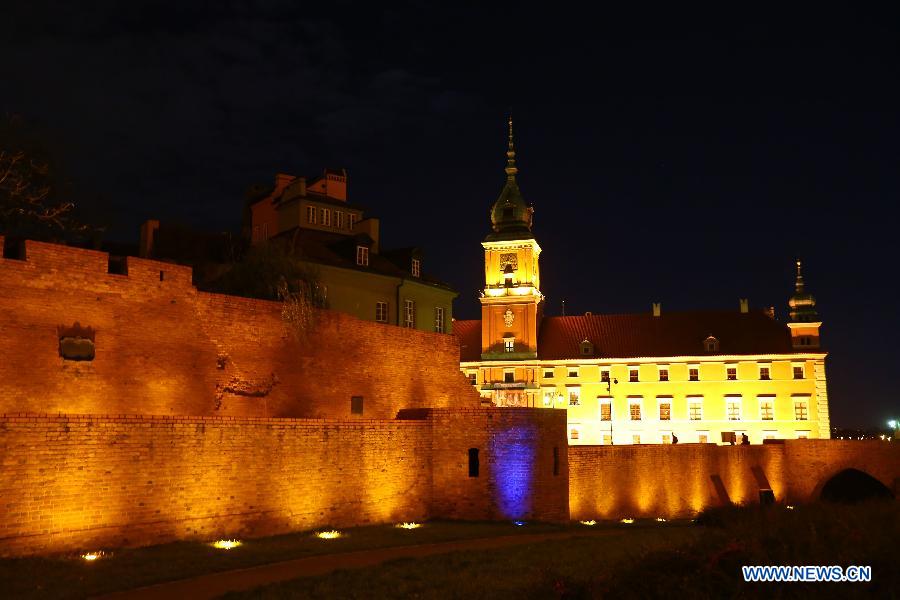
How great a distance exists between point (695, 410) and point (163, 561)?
56.2 metres

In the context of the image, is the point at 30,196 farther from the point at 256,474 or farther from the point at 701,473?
the point at 701,473

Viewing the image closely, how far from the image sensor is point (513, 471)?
24.9 meters

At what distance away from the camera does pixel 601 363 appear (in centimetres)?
6850

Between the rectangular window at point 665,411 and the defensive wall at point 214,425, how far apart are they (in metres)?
39.0

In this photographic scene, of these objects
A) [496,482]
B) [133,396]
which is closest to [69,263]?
[133,396]

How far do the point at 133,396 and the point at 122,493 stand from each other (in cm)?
489

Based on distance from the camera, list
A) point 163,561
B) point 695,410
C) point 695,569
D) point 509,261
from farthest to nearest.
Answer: point 509,261
point 695,410
point 163,561
point 695,569

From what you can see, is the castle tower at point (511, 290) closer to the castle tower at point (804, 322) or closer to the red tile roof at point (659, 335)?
the red tile roof at point (659, 335)

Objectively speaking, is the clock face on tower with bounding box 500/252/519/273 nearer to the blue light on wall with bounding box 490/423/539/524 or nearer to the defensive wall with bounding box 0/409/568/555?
the defensive wall with bounding box 0/409/568/555

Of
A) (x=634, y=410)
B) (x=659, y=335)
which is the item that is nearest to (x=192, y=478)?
(x=634, y=410)

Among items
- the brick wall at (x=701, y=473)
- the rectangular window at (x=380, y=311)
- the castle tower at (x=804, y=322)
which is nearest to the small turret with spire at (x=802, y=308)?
the castle tower at (x=804, y=322)

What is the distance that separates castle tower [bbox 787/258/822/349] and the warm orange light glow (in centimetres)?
5430

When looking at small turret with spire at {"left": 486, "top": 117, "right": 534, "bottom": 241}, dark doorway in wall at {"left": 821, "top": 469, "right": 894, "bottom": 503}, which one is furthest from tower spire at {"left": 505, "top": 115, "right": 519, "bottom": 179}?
dark doorway in wall at {"left": 821, "top": 469, "right": 894, "bottom": 503}

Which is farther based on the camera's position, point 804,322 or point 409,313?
point 804,322
